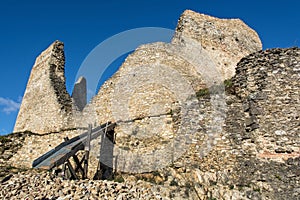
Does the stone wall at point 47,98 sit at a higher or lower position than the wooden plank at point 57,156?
higher

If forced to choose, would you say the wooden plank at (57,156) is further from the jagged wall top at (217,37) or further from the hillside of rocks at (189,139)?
the jagged wall top at (217,37)

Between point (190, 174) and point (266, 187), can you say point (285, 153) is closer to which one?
point (266, 187)

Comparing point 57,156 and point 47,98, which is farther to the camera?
point 47,98

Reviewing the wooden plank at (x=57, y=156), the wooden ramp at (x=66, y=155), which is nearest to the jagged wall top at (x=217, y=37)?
the wooden ramp at (x=66, y=155)

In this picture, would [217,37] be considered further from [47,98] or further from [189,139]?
[47,98]

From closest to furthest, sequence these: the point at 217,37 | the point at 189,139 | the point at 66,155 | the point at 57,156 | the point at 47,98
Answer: the point at 57,156
the point at 66,155
the point at 189,139
the point at 47,98
the point at 217,37

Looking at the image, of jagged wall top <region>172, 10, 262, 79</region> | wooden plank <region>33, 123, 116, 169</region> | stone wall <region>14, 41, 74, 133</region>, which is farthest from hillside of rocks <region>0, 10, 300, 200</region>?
jagged wall top <region>172, 10, 262, 79</region>

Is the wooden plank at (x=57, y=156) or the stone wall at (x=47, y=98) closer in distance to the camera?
the wooden plank at (x=57, y=156)

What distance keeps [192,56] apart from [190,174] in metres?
9.00

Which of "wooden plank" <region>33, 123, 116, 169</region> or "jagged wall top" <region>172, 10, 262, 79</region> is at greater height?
"jagged wall top" <region>172, 10, 262, 79</region>

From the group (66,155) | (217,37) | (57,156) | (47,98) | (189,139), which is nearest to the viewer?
(57,156)

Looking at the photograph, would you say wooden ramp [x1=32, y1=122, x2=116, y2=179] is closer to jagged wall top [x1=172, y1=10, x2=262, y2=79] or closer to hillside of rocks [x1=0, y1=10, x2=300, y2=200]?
hillside of rocks [x1=0, y1=10, x2=300, y2=200]

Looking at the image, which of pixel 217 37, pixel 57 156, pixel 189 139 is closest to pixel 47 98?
pixel 57 156

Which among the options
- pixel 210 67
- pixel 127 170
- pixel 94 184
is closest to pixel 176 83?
pixel 210 67
